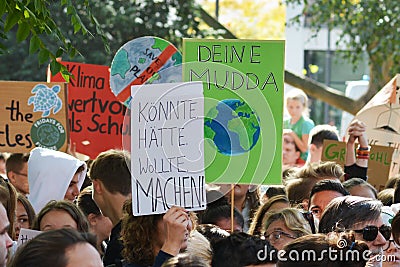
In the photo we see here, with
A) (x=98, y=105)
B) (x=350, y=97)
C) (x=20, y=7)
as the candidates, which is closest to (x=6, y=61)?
(x=350, y=97)

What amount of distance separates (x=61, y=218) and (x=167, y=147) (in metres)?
0.74

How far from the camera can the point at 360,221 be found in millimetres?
5535

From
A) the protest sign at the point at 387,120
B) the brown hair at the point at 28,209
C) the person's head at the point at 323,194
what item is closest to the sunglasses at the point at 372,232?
the person's head at the point at 323,194

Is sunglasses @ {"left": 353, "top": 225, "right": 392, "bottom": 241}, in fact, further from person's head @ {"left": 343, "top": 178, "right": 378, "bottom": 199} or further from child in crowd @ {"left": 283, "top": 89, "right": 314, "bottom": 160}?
child in crowd @ {"left": 283, "top": 89, "right": 314, "bottom": 160}

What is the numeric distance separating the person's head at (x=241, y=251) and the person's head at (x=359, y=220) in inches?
34.1

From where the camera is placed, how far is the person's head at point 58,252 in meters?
3.77

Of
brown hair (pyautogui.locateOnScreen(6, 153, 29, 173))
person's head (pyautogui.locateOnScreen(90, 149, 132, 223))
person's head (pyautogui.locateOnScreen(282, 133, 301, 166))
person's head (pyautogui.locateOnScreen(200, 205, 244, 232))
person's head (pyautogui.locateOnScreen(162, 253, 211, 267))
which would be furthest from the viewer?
person's head (pyautogui.locateOnScreen(282, 133, 301, 166))

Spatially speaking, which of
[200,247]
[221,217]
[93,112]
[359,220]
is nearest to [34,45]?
[200,247]

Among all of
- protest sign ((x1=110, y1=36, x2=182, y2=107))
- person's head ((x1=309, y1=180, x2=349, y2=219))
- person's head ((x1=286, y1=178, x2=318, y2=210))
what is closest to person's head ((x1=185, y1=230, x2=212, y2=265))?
protest sign ((x1=110, y1=36, x2=182, y2=107))

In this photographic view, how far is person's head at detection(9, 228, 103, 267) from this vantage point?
377 centimetres

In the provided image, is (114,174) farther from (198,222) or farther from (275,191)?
(275,191)

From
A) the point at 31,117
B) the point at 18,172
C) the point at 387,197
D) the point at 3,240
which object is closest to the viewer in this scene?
the point at 3,240

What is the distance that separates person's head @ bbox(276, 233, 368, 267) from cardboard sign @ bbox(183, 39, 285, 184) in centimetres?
91

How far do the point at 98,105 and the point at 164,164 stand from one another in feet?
12.7
